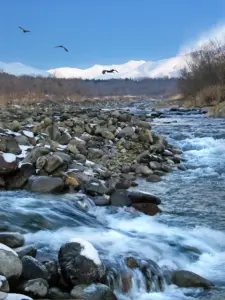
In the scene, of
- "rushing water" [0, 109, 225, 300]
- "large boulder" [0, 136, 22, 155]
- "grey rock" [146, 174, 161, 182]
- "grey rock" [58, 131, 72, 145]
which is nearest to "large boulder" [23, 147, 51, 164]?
"large boulder" [0, 136, 22, 155]

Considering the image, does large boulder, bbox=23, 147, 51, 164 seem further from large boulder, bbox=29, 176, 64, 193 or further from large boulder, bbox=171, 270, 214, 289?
large boulder, bbox=171, 270, 214, 289

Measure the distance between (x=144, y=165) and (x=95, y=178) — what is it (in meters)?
2.33

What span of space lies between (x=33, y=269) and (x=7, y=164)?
420 centimetres

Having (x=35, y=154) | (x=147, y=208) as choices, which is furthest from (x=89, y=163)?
(x=147, y=208)

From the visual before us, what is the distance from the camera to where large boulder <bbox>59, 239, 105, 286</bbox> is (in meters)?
4.02

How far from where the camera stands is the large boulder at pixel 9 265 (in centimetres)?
367

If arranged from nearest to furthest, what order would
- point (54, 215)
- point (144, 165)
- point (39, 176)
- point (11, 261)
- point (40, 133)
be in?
point (11, 261)
point (54, 215)
point (39, 176)
point (144, 165)
point (40, 133)

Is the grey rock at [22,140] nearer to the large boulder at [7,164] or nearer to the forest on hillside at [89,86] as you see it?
the large boulder at [7,164]

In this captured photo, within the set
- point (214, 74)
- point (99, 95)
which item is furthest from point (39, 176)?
point (99, 95)

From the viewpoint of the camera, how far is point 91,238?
5.42 metres

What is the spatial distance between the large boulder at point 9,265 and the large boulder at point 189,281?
1.88 m

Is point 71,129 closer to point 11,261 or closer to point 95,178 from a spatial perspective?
point 95,178

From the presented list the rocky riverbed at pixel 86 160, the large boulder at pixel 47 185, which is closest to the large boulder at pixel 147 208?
the rocky riverbed at pixel 86 160

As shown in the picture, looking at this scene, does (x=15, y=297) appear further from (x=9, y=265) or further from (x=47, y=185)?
(x=47, y=185)
